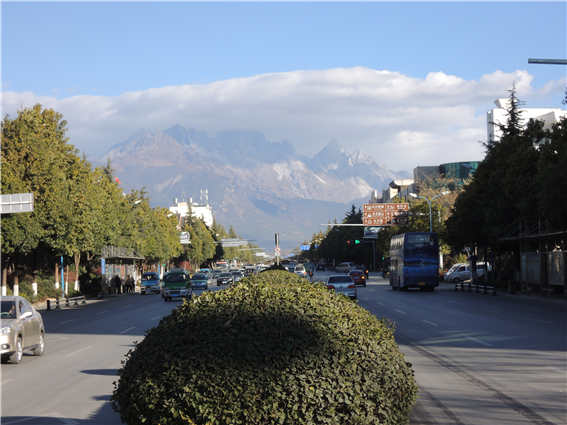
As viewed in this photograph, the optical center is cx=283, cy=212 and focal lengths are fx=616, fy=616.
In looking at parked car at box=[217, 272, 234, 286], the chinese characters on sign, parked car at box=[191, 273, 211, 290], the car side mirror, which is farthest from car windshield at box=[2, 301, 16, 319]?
the chinese characters on sign

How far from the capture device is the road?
8602 millimetres

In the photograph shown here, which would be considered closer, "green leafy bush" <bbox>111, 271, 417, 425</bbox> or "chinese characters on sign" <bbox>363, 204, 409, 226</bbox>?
"green leafy bush" <bbox>111, 271, 417, 425</bbox>

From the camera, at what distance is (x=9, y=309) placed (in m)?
15.1

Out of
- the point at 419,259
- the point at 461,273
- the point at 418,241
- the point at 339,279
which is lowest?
the point at 461,273

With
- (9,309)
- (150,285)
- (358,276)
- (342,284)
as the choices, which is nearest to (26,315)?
(9,309)

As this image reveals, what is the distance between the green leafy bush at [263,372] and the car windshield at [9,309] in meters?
11.1

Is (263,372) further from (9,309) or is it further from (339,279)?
(339,279)

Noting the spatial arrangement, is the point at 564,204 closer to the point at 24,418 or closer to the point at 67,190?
the point at 24,418

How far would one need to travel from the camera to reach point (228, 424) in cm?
456

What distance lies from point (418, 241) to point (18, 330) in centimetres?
3462

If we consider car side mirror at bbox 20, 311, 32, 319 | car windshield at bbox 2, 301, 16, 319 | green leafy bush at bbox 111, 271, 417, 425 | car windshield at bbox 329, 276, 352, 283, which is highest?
green leafy bush at bbox 111, 271, 417, 425

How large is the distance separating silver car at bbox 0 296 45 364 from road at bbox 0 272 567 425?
40 cm

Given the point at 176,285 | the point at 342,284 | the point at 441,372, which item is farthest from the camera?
the point at 176,285

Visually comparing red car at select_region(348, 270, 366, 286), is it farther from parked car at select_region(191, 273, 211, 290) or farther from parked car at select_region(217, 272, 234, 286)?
parked car at select_region(191, 273, 211, 290)
